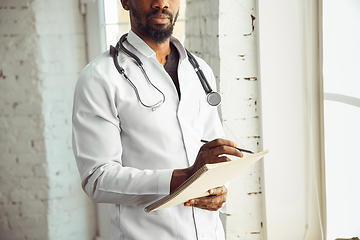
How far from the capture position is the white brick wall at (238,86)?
164 centimetres

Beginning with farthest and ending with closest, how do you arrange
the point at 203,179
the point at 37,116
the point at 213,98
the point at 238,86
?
the point at 37,116, the point at 238,86, the point at 213,98, the point at 203,179

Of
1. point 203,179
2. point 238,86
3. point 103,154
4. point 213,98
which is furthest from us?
point 238,86

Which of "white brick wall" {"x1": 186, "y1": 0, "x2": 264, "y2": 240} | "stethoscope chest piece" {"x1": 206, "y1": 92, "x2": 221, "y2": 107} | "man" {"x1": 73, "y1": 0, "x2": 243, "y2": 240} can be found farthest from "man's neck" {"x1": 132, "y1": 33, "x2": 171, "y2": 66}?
"white brick wall" {"x1": 186, "y1": 0, "x2": 264, "y2": 240}

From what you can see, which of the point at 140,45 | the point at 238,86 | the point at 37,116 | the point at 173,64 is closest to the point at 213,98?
the point at 173,64

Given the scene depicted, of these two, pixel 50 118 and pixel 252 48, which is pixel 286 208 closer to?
pixel 252 48

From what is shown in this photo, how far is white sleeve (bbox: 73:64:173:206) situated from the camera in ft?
2.91

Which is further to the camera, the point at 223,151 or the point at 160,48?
the point at 160,48

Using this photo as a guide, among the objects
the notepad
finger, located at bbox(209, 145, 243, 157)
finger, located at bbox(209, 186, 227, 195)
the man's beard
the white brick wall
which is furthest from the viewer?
the white brick wall

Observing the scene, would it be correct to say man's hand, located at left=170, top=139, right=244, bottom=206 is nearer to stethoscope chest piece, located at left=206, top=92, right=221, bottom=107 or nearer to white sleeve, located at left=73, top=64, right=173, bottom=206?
white sleeve, located at left=73, top=64, right=173, bottom=206

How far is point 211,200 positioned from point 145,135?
261mm

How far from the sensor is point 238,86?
167 cm

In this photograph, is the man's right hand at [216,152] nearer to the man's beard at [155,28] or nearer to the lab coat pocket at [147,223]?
the lab coat pocket at [147,223]

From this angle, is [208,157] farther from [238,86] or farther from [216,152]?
[238,86]

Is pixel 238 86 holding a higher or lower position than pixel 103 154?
higher
